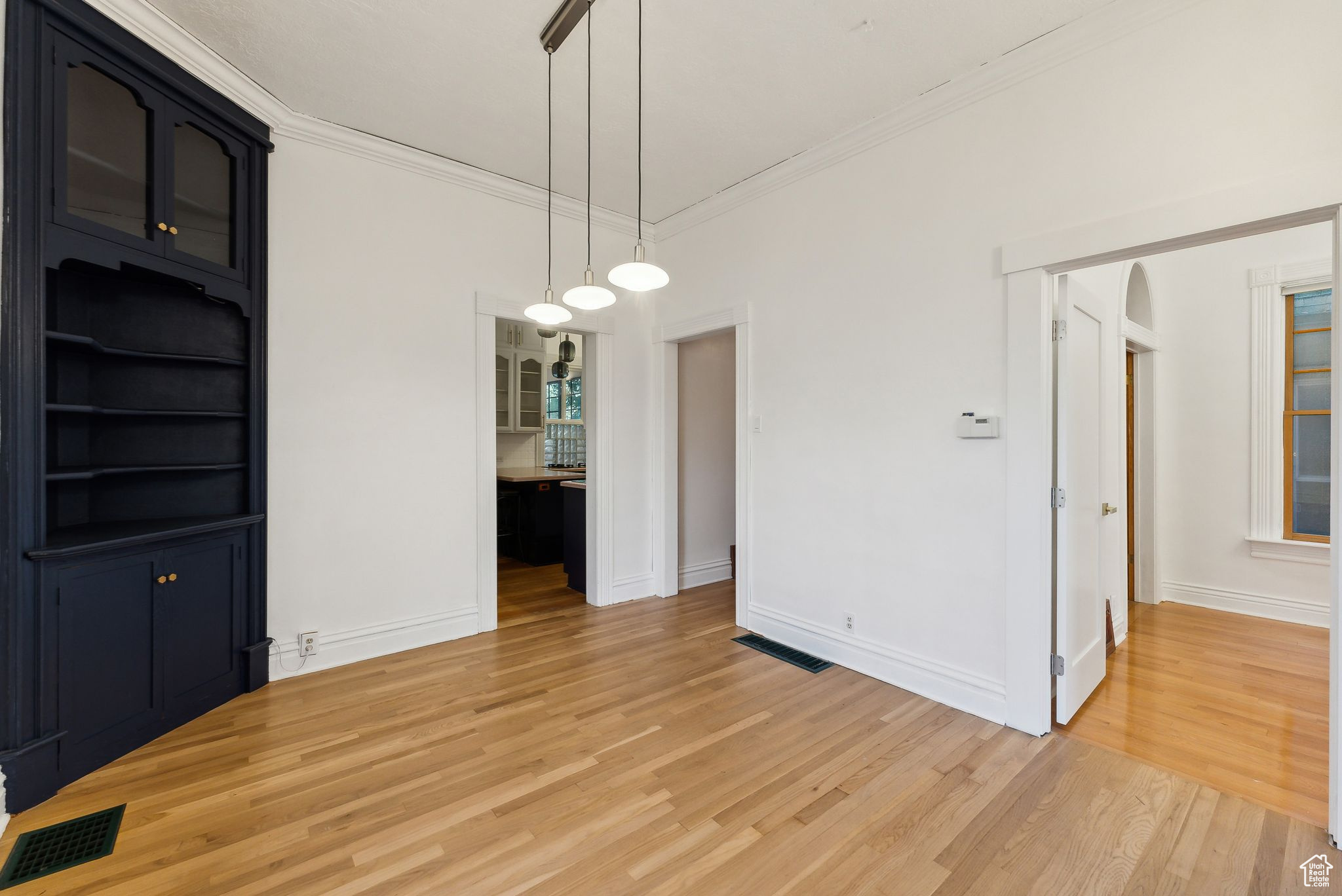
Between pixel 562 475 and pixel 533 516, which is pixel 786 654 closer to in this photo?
pixel 533 516

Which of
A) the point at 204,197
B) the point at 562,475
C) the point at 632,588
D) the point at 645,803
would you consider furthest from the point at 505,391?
the point at 645,803

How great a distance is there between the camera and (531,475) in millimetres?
6684

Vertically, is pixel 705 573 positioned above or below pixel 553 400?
below

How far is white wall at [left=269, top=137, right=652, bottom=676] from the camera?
10.8ft

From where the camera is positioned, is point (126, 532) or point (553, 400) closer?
point (126, 532)

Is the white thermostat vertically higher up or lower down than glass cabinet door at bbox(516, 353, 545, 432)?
lower down

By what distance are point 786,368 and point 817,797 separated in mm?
2481

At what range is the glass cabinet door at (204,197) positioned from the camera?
2693 millimetres

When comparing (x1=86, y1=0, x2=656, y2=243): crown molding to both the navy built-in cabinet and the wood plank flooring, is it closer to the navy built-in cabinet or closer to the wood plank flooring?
the navy built-in cabinet

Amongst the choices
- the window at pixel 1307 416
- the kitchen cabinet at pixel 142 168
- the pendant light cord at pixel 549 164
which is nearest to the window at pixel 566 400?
the pendant light cord at pixel 549 164

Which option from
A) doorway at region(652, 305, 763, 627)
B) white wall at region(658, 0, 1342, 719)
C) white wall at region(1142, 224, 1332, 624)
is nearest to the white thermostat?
white wall at region(658, 0, 1342, 719)

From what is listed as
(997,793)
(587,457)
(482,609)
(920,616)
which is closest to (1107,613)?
(920,616)

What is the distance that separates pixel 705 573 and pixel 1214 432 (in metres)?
4.26

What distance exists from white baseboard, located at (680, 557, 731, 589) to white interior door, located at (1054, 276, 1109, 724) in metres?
3.03
